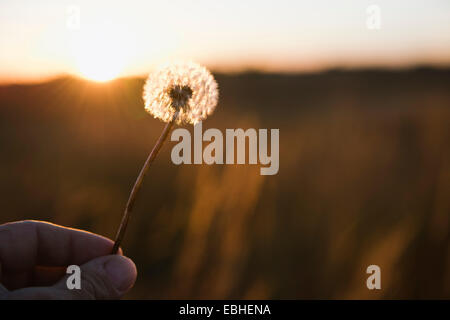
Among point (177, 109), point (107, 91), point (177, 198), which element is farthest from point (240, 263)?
point (107, 91)

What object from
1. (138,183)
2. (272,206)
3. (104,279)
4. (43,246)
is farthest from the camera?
(272,206)

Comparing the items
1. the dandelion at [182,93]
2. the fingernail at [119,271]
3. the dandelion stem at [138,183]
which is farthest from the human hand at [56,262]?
the dandelion at [182,93]

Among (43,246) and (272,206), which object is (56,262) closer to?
(43,246)

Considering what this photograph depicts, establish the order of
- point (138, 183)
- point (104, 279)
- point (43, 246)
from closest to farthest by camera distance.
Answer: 1. point (138, 183)
2. point (104, 279)
3. point (43, 246)

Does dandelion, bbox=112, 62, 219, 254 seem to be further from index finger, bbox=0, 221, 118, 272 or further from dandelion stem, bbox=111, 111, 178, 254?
index finger, bbox=0, 221, 118, 272

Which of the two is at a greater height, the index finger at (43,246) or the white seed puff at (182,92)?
the white seed puff at (182,92)

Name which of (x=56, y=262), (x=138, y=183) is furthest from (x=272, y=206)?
(x=138, y=183)

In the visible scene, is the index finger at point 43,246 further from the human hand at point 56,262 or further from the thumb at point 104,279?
the thumb at point 104,279

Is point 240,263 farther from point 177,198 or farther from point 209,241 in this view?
point 177,198
